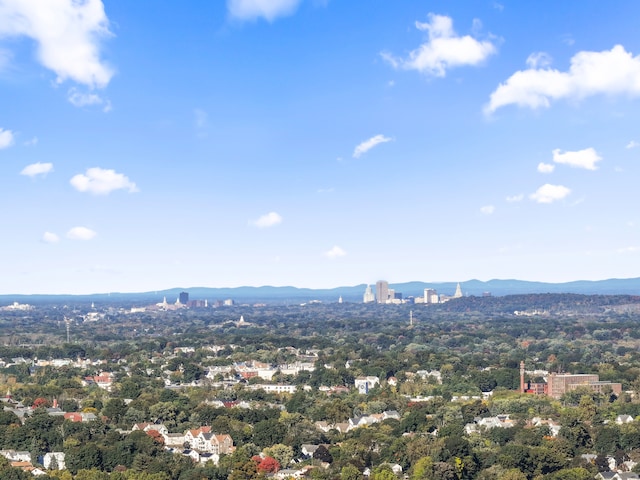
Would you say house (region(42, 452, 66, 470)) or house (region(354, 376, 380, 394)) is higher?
house (region(354, 376, 380, 394))

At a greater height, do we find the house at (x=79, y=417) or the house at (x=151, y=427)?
the house at (x=79, y=417)

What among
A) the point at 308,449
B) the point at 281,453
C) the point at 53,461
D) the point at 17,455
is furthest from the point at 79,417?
the point at 281,453

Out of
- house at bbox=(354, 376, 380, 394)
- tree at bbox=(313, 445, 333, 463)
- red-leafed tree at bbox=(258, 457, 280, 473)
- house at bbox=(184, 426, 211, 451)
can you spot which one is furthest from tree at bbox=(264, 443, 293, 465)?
house at bbox=(354, 376, 380, 394)

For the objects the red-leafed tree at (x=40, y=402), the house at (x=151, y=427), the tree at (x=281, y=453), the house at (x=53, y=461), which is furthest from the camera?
the red-leafed tree at (x=40, y=402)

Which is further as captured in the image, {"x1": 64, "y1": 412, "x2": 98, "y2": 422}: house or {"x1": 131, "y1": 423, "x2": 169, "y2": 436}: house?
{"x1": 64, "y1": 412, "x2": 98, "y2": 422}: house

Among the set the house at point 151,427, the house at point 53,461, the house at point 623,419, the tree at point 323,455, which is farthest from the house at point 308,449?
the house at point 623,419

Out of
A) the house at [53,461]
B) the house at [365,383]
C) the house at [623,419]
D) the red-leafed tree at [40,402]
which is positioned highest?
the red-leafed tree at [40,402]

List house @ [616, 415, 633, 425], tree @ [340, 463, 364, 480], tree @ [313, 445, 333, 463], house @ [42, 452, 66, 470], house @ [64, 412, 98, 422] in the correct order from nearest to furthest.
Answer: tree @ [340, 463, 364, 480] → house @ [42, 452, 66, 470] → tree @ [313, 445, 333, 463] → house @ [616, 415, 633, 425] → house @ [64, 412, 98, 422]

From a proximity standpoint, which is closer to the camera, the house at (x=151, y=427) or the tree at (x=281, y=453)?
the tree at (x=281, y=453)

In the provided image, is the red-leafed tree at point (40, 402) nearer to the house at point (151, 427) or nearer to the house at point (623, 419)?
the house at point (151, 427)

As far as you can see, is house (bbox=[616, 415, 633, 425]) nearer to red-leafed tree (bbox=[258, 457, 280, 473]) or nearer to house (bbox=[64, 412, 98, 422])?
red-leafed tree (bbox=[258, 457, 280, 473])

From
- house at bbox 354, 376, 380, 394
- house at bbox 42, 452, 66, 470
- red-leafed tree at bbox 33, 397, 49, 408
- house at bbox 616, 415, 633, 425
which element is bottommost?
house at bbox 42, 452, 66, 470
